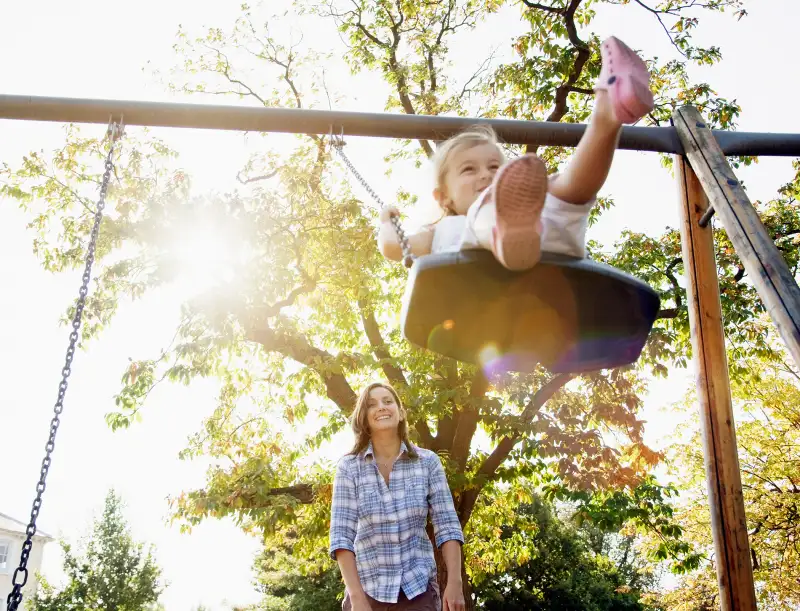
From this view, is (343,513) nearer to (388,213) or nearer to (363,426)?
(363,426)

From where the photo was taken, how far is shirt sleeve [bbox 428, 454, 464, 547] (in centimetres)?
287

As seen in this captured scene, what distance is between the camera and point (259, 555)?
2214 centimetres

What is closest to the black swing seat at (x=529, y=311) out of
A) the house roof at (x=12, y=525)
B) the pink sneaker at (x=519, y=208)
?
the pink sneaker at (x=519, y=208)

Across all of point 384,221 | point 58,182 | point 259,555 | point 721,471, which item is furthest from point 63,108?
point 259,555

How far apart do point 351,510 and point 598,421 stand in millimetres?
6416

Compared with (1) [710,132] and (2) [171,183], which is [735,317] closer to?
(1) [710,132]

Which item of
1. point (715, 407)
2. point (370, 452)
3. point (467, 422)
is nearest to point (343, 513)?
point (370, 452)

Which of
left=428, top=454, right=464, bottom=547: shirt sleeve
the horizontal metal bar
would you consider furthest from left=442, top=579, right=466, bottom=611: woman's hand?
the horizontal metal bar

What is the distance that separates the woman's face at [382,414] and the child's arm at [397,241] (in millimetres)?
1055

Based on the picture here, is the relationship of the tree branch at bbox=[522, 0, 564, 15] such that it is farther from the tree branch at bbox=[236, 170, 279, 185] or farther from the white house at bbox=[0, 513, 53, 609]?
the white house at bbox=[0, 513, 53, 609]

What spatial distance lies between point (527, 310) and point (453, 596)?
1.44 meters

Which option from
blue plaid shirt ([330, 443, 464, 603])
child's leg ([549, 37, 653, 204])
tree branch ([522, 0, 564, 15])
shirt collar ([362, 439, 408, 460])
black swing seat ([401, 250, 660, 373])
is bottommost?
blue plaid shirt ([330, 443, 464, 603])

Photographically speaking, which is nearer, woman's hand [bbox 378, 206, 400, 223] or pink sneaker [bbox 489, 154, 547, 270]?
pink sneaker [bbox 489, 154, 547, 270]

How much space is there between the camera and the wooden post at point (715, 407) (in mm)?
2641
